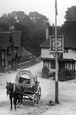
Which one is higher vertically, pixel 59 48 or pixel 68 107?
pixel 59 48

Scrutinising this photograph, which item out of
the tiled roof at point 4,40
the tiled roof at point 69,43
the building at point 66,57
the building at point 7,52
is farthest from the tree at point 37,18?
the building at point 66,57

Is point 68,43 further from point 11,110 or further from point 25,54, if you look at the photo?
point 11,110

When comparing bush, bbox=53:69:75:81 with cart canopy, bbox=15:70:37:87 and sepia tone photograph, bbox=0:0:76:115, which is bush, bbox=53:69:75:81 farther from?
cart canopy, bbox=15:70:37:87

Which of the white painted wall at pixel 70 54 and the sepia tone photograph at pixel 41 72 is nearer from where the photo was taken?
the sepia tone photograph at pixel 41 72

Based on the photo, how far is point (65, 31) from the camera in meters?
44.9

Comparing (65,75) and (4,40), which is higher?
(4,40)

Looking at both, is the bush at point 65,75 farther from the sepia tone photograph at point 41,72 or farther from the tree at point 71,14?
the tree at point 71,14

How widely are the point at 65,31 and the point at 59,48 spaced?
25.1m

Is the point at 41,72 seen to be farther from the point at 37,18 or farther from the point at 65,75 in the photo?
the point at 37,18

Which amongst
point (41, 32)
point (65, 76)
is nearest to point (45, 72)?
point (65, 76)

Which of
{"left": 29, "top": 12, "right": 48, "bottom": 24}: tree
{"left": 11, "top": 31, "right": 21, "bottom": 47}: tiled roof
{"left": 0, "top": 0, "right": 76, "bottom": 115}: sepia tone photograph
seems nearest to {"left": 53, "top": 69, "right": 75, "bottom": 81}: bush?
{"left": 0, "top": 0, "right": 76, "bottom": 115}: sepia tone photograph

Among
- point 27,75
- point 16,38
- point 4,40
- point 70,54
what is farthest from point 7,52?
point 27,75

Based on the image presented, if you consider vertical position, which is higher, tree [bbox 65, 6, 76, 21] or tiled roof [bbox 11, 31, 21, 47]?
tree [bbox 65, 6, 76, 21]

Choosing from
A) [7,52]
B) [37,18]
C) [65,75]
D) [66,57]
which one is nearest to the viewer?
[65,75]
